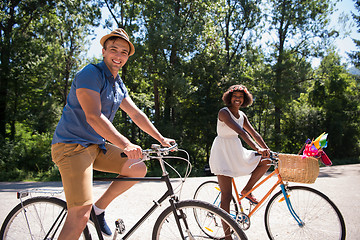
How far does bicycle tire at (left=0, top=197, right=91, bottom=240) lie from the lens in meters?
2.49

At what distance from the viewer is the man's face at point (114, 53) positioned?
2.41 meters

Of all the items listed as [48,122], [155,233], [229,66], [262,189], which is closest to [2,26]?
[48,122]

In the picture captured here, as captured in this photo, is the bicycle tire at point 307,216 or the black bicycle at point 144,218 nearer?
the black bicycle at point 144,218

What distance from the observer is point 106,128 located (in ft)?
7.02

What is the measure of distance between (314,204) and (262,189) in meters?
3.87

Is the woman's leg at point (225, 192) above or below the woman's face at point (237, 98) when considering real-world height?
below

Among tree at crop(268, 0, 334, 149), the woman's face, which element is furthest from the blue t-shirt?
tree at crop(268, 0, 334, 149)

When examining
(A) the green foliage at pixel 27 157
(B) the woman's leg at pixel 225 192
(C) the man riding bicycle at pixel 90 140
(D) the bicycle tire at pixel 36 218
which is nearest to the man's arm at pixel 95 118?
(C) the man riding bicycle at pixel 90 140

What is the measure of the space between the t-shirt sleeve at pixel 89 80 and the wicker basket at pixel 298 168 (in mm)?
2098

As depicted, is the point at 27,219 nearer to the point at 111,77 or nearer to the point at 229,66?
the point at 111,77

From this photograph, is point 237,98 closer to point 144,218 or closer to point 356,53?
point 144,218

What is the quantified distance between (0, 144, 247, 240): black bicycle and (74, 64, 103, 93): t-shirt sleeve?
0.64 m

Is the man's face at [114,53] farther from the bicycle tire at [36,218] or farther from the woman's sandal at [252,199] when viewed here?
the woman's sandal at [252,199]

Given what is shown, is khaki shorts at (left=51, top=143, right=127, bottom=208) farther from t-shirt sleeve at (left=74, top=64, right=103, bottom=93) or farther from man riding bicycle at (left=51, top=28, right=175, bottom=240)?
t-shirt sleeve at (left=74, top=64, right=103, bottom=93)
